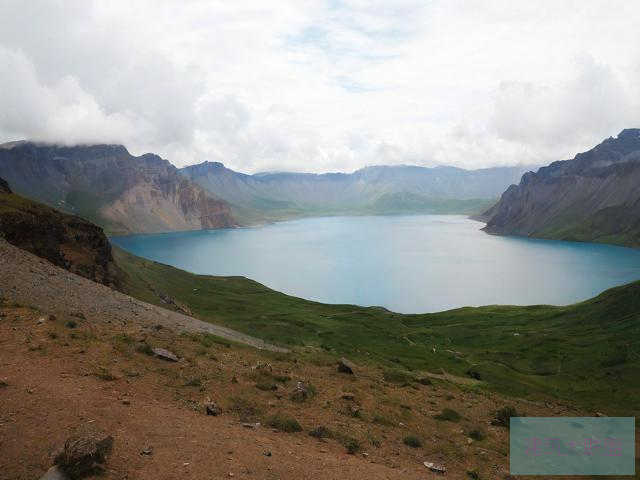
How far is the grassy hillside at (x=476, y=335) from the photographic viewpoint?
2216 inches

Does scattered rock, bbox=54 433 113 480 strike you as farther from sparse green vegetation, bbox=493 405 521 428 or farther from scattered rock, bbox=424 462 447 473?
sparse green vegetation, bbox=493 405 521 428

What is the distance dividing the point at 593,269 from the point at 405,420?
17539cm

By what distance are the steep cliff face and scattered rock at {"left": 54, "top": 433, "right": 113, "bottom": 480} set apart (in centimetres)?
4075

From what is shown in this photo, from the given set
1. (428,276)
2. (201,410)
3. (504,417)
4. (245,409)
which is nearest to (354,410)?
(245,409)

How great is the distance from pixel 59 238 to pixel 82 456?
5093 centimetres

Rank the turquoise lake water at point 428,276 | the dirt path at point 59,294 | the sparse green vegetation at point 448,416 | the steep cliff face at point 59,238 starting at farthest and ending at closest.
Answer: the turquoise lake water at point 428,276 < the steep cliff face at point 59,238 < the dirt path at point 59,294 < the sparse green vegetation at point 448,416

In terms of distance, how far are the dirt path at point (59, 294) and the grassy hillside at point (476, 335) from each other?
20.7m

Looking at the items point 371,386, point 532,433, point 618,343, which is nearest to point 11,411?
point 371,386

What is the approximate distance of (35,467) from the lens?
10.5 metres

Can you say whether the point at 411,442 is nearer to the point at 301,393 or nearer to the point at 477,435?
the point at 477,435

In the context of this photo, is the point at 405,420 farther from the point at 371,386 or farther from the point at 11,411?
the point at 11,411

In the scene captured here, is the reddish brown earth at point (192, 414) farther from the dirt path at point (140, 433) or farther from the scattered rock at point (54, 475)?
the scattered rock at point (54, 475)

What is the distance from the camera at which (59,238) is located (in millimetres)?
53375

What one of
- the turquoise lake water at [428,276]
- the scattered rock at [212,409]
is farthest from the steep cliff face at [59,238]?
the turquoise lake water at [428,276]
